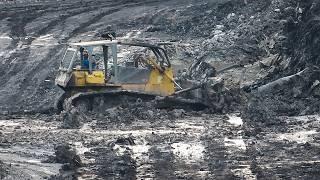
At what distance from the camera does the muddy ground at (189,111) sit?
13.0m

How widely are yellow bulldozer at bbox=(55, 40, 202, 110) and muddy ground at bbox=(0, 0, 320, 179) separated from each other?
0.43 m

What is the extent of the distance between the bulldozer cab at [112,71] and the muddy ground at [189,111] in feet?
2.31

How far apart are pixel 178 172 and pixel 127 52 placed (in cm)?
1362

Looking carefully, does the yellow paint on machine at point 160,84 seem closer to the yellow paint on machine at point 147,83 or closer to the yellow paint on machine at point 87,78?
the yellow paint on machine at point 147,83

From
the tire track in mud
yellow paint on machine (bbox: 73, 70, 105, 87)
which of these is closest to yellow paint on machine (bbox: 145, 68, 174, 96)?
yellow paint on machine (bbox: 73, 70, 105, 87)

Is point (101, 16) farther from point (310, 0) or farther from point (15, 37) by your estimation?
point (310, 0)

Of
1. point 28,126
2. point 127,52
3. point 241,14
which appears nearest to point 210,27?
point 241,14

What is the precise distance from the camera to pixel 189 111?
60.1 feet

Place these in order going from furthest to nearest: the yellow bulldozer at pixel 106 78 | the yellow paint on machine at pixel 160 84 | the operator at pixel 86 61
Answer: the yellow paint on machine at pixel 160 84, the operator at pixel 86 61, the yellow bulldozer at pixel 106 78

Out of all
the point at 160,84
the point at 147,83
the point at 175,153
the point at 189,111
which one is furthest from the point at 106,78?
the point at 175,153

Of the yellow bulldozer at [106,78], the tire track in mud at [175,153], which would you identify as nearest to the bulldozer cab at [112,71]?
the yellow bulldozer at [106,78]

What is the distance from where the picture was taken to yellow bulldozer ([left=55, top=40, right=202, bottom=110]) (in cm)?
1795

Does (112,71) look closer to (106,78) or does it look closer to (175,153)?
(106,78)

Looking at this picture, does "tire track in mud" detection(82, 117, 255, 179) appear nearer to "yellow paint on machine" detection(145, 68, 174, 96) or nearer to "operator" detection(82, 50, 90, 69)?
"yellow paint on machine" detection(145, 68, 174, 96)
